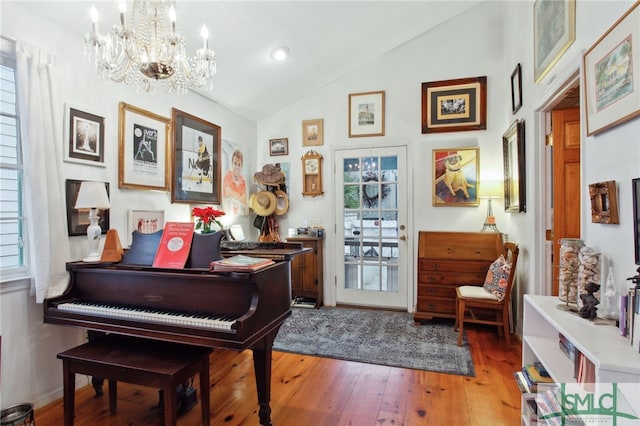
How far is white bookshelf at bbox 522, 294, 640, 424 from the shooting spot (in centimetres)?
95

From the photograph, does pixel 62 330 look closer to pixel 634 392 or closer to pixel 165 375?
pixel 165 375

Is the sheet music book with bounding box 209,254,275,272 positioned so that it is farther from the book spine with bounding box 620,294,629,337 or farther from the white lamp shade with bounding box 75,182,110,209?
the book spine with bounding box 620,294,629,337

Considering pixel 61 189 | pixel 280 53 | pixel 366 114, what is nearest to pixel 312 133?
pixel 366 114

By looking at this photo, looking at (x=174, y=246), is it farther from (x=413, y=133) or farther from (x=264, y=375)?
(x=413, y=133)

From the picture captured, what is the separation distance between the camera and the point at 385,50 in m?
4.03

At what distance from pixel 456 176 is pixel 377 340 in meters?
2.08

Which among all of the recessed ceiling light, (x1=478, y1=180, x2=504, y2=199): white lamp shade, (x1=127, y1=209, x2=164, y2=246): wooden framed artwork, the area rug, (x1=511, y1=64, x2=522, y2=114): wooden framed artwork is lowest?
the area rug

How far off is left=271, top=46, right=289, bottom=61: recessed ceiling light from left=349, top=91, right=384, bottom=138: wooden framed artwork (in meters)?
1.14

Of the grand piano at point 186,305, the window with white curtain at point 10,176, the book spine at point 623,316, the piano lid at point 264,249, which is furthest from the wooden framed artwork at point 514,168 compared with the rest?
the window with white curtain at point 10,176

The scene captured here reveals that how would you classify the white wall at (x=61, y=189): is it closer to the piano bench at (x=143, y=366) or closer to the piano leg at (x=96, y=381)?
the piano leg at (x=96, y=381)

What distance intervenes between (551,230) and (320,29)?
106 inches

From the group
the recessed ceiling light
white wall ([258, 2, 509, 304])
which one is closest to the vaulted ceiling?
the recessed ceiling light

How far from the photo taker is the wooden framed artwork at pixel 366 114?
164 inches

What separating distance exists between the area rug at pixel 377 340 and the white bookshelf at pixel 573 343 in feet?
3.08
